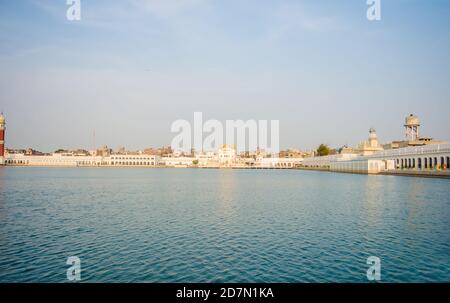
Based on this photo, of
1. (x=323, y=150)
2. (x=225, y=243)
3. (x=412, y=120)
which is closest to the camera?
(x=225, y=243)

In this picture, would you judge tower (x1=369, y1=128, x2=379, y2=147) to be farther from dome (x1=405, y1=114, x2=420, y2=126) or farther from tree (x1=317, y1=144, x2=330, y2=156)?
tree (x1=317, y1=144, x2=330, y2=156)

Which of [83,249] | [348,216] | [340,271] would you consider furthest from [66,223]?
[348,216]

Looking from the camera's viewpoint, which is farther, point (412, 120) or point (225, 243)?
point (412, 120)

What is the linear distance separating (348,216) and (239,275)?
12.0 meters

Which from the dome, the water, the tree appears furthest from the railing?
the tree

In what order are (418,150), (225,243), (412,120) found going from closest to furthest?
1. (225,243)
2. (418,150)
3. (412,120)

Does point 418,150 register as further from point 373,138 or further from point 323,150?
point 323,150

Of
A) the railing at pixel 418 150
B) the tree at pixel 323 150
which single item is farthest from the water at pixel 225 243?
the tree at pixel 323 150

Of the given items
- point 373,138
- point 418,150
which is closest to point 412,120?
point 373,138

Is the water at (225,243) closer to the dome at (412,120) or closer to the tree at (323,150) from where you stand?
the dome at (412,120)

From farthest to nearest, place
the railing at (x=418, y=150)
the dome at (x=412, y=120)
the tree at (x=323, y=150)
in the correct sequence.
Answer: the tree at (x=323, y=150)
the dome at (x=412, y=120)
the railing at (x=418, y=150)

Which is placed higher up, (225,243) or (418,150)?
(418,150)

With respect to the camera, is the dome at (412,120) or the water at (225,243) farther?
the dome at (412,120)

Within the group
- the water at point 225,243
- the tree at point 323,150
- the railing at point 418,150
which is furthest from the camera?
the tree at point 323,150
